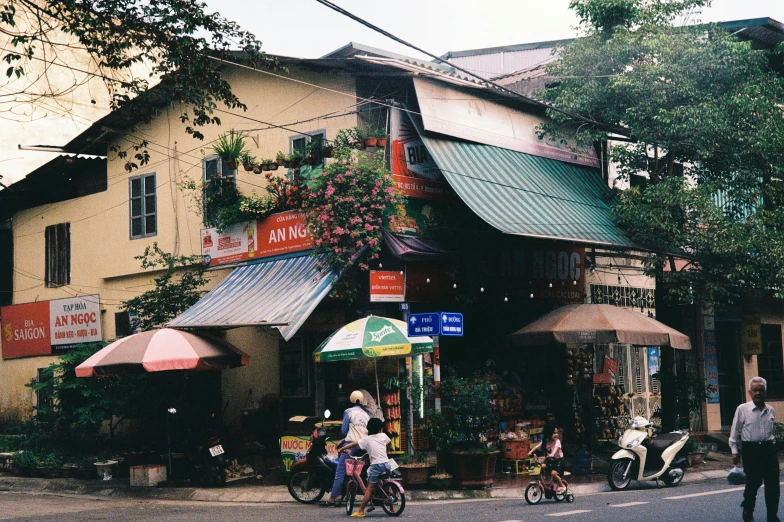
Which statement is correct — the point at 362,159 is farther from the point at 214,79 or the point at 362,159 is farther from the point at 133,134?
the point at 133,134

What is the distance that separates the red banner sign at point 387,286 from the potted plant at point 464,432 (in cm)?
171

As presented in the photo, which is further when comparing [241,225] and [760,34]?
[760,34]

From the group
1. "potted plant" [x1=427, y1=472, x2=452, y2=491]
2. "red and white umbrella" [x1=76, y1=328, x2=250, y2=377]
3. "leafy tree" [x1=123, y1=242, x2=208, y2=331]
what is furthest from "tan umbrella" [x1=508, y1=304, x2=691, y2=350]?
"leafy tree" [x1=123, y1=242, x2=208, y2=331]

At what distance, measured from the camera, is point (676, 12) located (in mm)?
19109

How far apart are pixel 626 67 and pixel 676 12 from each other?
147 cm

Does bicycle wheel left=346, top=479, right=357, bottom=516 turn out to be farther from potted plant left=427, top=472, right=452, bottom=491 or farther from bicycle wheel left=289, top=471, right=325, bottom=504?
potted plant left=427, top=472, right=452, bottom=491

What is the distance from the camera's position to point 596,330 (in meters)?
16.4

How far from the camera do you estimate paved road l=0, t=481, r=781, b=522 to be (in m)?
10.9

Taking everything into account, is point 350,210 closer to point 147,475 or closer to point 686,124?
point 147,475

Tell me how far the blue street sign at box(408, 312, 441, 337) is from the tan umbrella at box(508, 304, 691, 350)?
10.2 feet

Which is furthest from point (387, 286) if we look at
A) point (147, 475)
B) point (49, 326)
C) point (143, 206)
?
point (49, 326)

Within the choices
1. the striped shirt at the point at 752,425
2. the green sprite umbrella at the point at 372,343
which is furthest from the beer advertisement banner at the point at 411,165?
the striped shirt at the point at 752,425

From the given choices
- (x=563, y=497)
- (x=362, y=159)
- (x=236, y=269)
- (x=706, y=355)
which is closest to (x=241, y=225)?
(x=236, y=269)

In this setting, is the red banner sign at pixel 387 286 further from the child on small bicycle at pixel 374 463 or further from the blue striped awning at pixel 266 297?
the child on small bicycle at pixel 374 463
